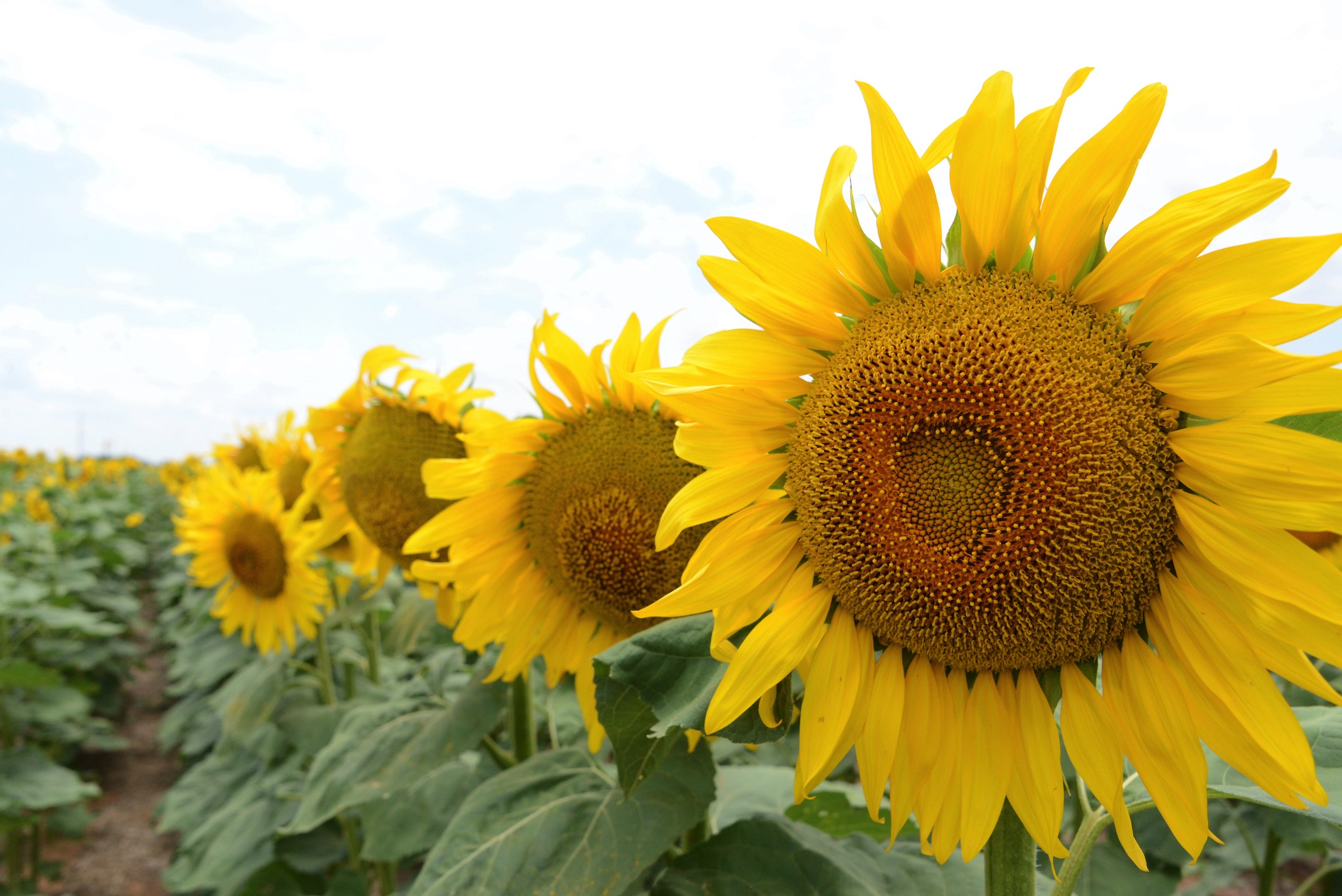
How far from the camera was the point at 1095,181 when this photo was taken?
1.03m

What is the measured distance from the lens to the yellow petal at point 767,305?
119 cm

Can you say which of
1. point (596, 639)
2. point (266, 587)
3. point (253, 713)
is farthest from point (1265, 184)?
point (266, 587)

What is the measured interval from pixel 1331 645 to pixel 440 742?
199 cm

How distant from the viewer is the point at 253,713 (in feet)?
13.2

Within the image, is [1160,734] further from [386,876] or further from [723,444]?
[386,876]

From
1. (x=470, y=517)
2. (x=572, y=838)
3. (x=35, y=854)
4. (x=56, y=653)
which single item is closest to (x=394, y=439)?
(x=470, y=517)

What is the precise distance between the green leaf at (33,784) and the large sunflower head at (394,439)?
4.23 meters

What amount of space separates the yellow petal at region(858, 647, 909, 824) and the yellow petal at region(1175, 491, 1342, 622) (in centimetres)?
42

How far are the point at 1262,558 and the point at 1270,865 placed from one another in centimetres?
319

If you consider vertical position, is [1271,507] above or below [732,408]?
below

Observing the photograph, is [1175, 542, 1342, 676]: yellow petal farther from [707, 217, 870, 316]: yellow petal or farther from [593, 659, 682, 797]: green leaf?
[593, 659, 682, 797]: green leaf

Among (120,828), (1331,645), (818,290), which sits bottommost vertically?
(120,828)

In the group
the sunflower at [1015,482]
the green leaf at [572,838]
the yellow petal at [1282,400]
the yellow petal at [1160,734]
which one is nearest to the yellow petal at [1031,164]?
the sunflower at [1015,482]

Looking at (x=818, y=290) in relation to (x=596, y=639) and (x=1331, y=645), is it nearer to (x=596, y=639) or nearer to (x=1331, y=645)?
(x=1331, y=645)
